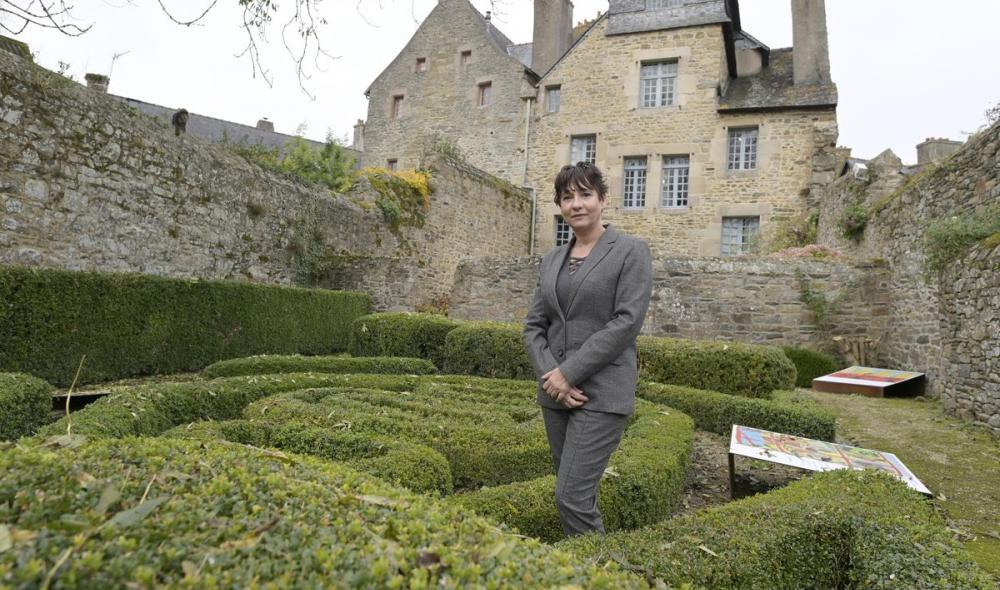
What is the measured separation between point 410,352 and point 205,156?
18.0ft

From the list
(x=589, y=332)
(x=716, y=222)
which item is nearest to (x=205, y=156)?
(x=589, y=332)

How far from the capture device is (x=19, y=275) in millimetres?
6488

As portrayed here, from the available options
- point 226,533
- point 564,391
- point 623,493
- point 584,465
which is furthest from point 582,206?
point 226,533

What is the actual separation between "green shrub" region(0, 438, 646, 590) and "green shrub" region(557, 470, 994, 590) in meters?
0.85

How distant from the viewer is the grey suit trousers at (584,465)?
2.50 meters

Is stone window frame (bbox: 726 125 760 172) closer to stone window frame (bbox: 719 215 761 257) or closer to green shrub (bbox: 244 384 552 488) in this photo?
stone window frame (bbox: 719 215 761 257)

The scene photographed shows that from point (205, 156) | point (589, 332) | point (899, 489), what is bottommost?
point (899, 489)

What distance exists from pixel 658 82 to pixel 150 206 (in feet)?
53.0

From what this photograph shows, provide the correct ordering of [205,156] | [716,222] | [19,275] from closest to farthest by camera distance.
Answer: [19,275], [205,156], [716,222]

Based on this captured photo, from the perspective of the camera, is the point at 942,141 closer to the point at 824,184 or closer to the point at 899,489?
the point at 824,184

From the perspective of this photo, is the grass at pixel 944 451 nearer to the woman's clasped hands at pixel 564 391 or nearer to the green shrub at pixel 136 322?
the woman's clasped hands at pixel 564 391

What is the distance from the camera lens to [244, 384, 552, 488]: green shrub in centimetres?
389

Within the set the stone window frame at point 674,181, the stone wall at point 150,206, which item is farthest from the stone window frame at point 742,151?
the stone wall at point 150,206

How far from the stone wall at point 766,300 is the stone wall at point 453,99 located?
11082mm
